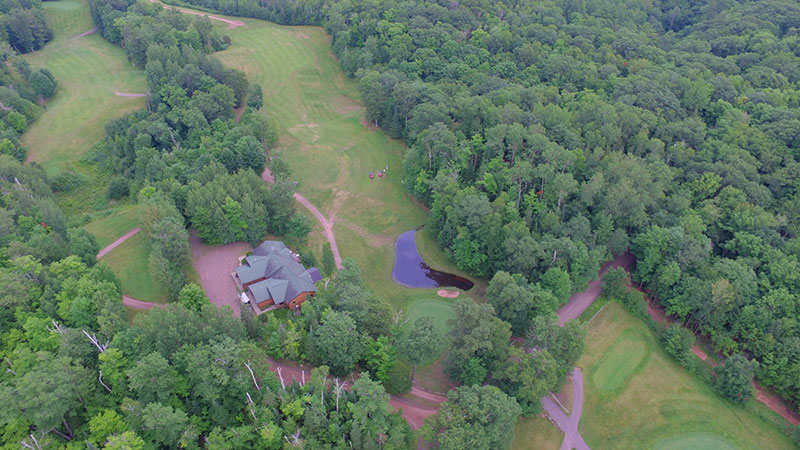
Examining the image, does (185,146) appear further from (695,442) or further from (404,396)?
(695,442)

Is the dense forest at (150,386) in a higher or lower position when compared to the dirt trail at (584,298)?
higher

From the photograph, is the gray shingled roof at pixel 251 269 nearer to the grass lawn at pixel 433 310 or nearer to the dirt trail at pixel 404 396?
the dirt trail at pixel 404 396

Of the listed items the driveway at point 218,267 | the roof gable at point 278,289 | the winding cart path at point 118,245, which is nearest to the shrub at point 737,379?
the roof gable at point 278,289

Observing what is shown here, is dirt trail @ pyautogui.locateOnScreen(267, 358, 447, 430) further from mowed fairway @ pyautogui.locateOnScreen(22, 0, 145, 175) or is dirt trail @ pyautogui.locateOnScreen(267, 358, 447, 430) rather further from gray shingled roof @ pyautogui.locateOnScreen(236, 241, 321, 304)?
mowed fairway @ pyautogui.locateOnScreen(22, 0, 145, 175)

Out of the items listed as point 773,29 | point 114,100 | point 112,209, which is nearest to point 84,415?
point 112,209

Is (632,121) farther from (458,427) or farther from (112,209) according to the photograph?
(112,209)
